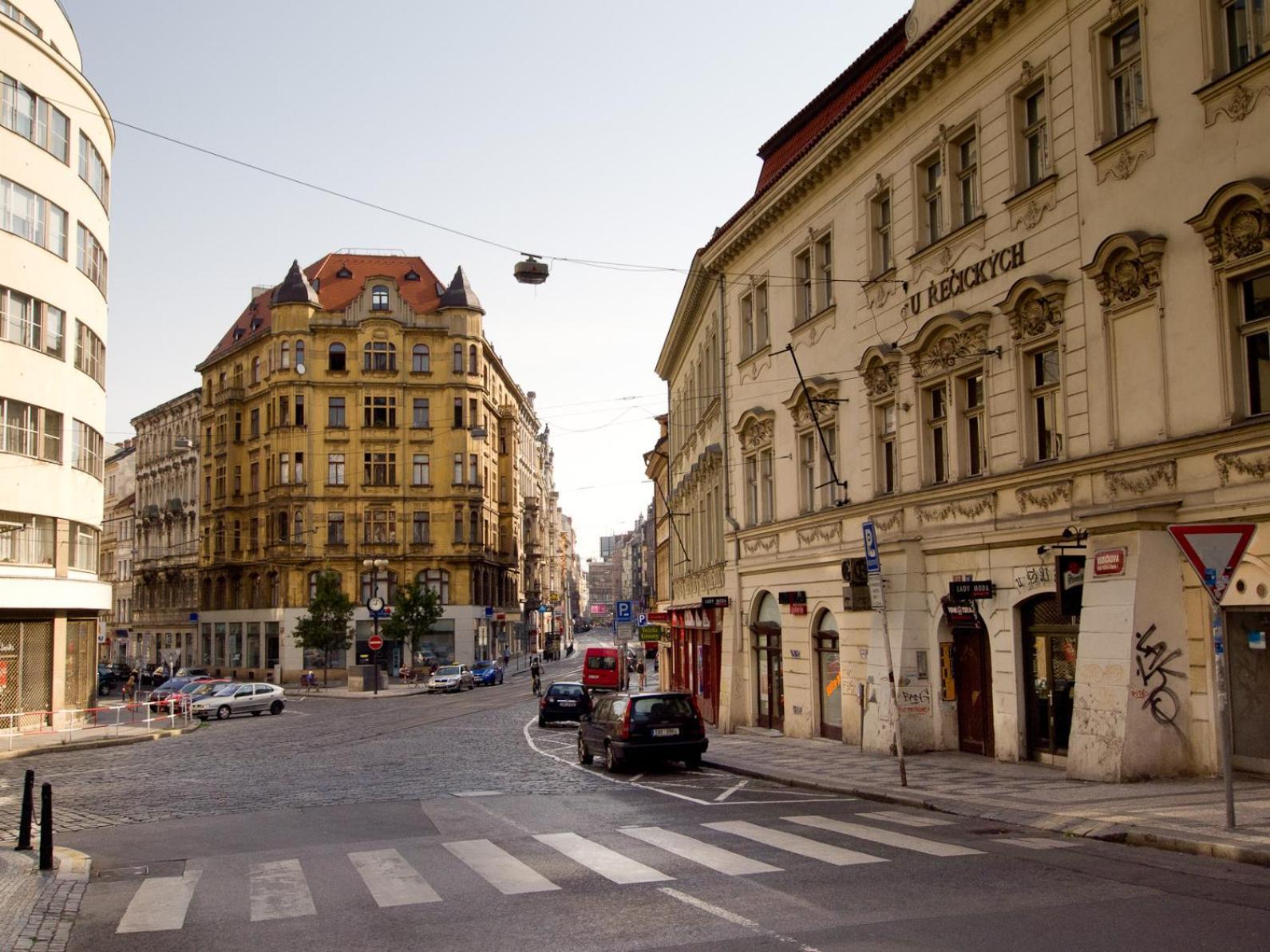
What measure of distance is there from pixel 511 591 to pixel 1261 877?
290 feet

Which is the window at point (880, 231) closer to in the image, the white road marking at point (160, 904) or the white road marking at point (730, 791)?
the white road marking at point (730, 791)

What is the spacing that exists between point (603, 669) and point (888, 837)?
4731 centimetres

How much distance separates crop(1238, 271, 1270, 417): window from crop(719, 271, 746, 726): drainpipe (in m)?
18.4

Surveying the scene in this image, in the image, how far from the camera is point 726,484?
34.5m

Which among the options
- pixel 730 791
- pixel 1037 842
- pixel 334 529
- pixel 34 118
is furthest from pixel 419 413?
pixel 1037 842

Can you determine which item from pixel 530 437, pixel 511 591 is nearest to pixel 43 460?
pixel 511 591

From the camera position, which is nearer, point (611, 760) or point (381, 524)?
point (611, 760)

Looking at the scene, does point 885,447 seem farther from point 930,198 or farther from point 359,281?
point 359,281

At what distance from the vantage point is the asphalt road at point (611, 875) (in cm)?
901

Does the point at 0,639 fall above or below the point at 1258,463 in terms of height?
below

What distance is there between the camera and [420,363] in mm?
80750

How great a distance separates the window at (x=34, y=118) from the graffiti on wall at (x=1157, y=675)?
34.3 m

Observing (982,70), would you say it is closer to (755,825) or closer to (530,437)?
(755,825)

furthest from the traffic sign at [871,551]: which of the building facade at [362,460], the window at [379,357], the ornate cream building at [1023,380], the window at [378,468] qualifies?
the window at [379,357]
